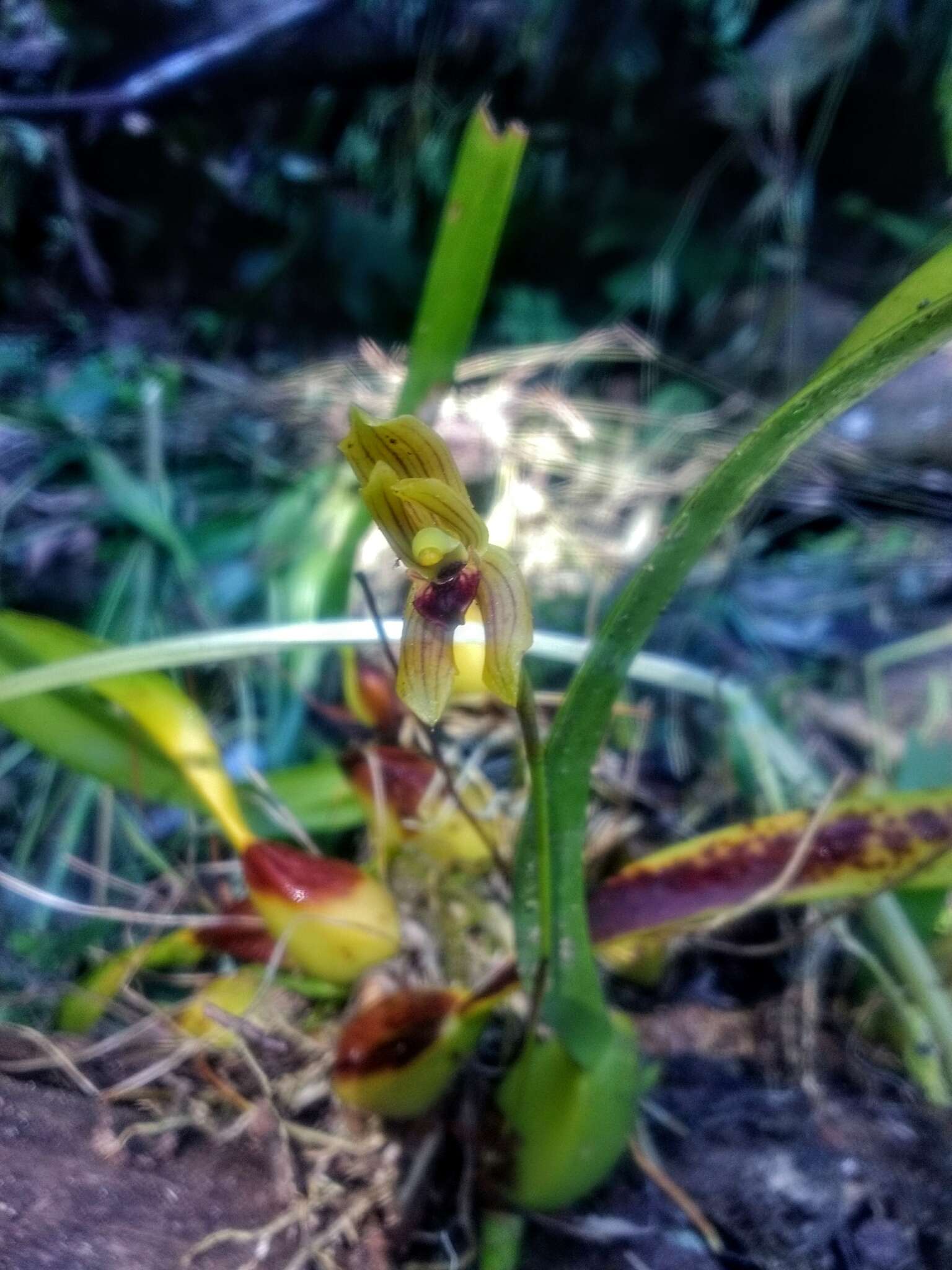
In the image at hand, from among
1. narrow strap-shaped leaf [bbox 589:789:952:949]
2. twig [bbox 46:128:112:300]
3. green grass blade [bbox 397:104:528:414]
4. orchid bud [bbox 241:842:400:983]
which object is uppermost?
twig [bbox 46:128:112:300]

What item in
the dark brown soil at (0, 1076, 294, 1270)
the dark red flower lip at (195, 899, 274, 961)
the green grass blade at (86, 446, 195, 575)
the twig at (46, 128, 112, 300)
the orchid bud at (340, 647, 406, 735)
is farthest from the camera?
the twig at (46, 128, 112, 300)

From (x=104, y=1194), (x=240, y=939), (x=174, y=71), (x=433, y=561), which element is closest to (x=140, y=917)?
(x=240, y=939)

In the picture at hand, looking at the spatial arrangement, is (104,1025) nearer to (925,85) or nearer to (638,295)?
(638,295)

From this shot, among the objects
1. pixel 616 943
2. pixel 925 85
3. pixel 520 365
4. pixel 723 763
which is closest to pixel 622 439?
pixel 520 365

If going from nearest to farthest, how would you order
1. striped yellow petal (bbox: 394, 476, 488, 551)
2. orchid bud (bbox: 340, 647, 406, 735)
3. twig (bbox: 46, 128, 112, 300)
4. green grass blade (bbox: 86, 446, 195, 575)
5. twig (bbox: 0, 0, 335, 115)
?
striped yellow petal (bbox: 394, 476, 488, 551)
orchid bud (bbox: 340, 647, 406, 735)
green grass blade (bbox: 86, 446, 195, 575)
twig (bbox: 0, 0, 335, 115)
twig (bbox: 46, 128, 112, 300)

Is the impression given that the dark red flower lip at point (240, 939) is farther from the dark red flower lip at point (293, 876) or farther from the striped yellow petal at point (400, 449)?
the striped yellow petal at point (400, 449)

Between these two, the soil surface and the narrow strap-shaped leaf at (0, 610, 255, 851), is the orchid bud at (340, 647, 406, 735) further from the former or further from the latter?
the soil surface

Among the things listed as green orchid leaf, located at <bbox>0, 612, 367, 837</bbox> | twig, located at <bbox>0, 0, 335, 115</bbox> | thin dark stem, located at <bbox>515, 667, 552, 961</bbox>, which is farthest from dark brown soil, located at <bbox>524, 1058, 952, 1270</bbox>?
twig, located at <bbox>0, 0, 335, 115</bbox>

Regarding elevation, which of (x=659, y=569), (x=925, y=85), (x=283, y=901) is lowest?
(x=283, y=901)

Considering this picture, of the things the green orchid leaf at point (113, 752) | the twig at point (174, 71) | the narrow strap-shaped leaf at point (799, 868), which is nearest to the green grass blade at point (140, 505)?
the green orchid leaf at point (113, 752)
